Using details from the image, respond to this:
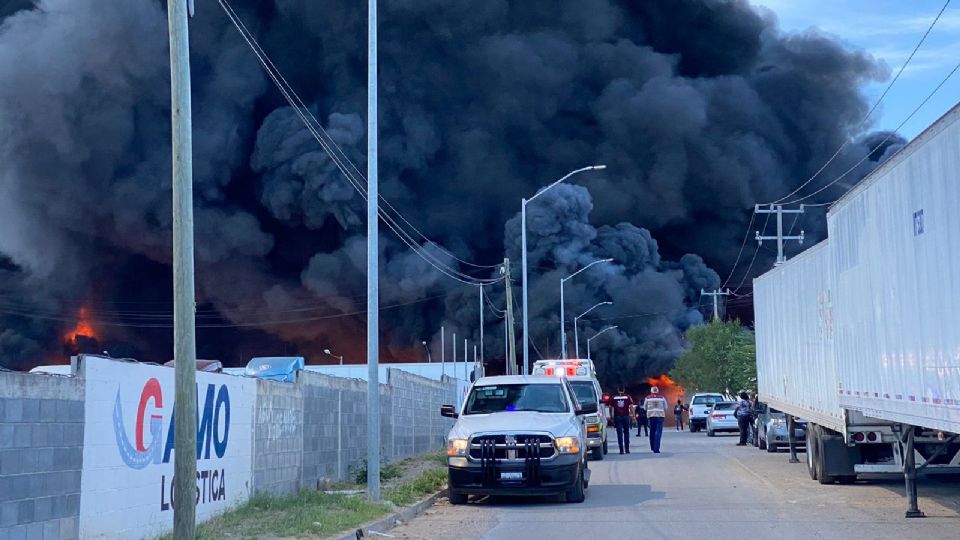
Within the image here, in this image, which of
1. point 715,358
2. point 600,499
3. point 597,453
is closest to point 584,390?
point 597,453

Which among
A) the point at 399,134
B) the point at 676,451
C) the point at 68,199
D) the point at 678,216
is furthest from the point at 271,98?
the point at 676,451

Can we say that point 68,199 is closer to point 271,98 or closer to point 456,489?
point 271,98

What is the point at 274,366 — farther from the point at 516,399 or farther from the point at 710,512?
the point at 710,512

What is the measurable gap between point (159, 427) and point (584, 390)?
15.9 meters

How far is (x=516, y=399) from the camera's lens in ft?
56.1

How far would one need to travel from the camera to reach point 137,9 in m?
55.8

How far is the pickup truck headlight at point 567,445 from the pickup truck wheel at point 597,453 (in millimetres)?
10164

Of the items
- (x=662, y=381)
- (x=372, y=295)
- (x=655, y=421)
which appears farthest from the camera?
(x=662, y=381)

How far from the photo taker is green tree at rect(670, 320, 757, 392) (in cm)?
5488

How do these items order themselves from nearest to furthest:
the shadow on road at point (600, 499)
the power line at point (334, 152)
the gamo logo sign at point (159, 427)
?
the gamo logo sign at point (159, 427)
the shadow on road at point (600, 499)
the power line at point (334, 152)

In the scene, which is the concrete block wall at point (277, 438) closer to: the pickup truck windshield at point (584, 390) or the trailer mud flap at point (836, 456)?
the trailer mud flap at point (836, 456)

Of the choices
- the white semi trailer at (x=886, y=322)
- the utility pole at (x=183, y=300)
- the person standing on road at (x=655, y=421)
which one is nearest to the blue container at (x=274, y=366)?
the person standing on road at (x=655, y=421)

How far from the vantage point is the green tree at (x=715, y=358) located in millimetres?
54875

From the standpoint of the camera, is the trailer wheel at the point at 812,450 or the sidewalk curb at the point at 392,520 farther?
the trailer wheel at the point at 812,450
